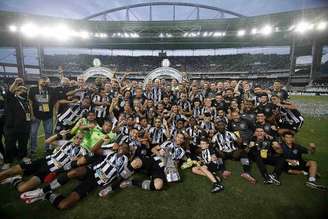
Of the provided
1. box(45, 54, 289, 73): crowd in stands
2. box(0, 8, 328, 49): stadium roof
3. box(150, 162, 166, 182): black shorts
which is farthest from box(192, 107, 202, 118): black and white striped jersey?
box(45, 54, 289, 73): crowd in stands

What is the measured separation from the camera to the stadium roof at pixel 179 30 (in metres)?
18.2

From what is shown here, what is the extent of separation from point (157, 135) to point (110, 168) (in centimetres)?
210

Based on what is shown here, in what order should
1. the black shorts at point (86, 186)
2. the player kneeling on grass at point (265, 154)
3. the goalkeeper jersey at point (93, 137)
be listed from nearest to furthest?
the black shorts at point (86, 186), the player kneeling on grass at point (265, 154), the goalkeeper jersey at point (93, 137)

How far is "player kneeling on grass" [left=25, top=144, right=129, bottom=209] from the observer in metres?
3.22

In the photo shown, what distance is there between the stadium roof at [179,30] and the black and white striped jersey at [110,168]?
19374mm

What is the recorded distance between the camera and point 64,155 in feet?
12.7


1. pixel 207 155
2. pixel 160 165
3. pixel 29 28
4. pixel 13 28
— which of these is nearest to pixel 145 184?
pixel 160 165

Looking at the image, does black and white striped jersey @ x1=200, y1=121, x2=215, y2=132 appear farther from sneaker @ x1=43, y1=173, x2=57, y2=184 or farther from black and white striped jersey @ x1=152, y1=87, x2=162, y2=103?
sneaker @ x1=43, y1=173, x2=57, y2=184

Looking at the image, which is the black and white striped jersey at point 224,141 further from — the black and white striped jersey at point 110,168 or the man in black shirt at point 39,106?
the man in black shirt at point 39,106

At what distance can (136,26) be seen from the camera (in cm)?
2086

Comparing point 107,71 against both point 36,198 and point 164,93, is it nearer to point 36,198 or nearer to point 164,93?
point 164,93

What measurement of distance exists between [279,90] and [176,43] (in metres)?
21.9

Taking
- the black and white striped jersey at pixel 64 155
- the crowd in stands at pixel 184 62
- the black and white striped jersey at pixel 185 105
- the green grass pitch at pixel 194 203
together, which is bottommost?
the green grass pitch at pixel 194 203

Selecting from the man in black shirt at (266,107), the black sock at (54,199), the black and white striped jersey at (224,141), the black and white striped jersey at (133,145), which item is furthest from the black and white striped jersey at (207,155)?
the black sock at (54,199)
